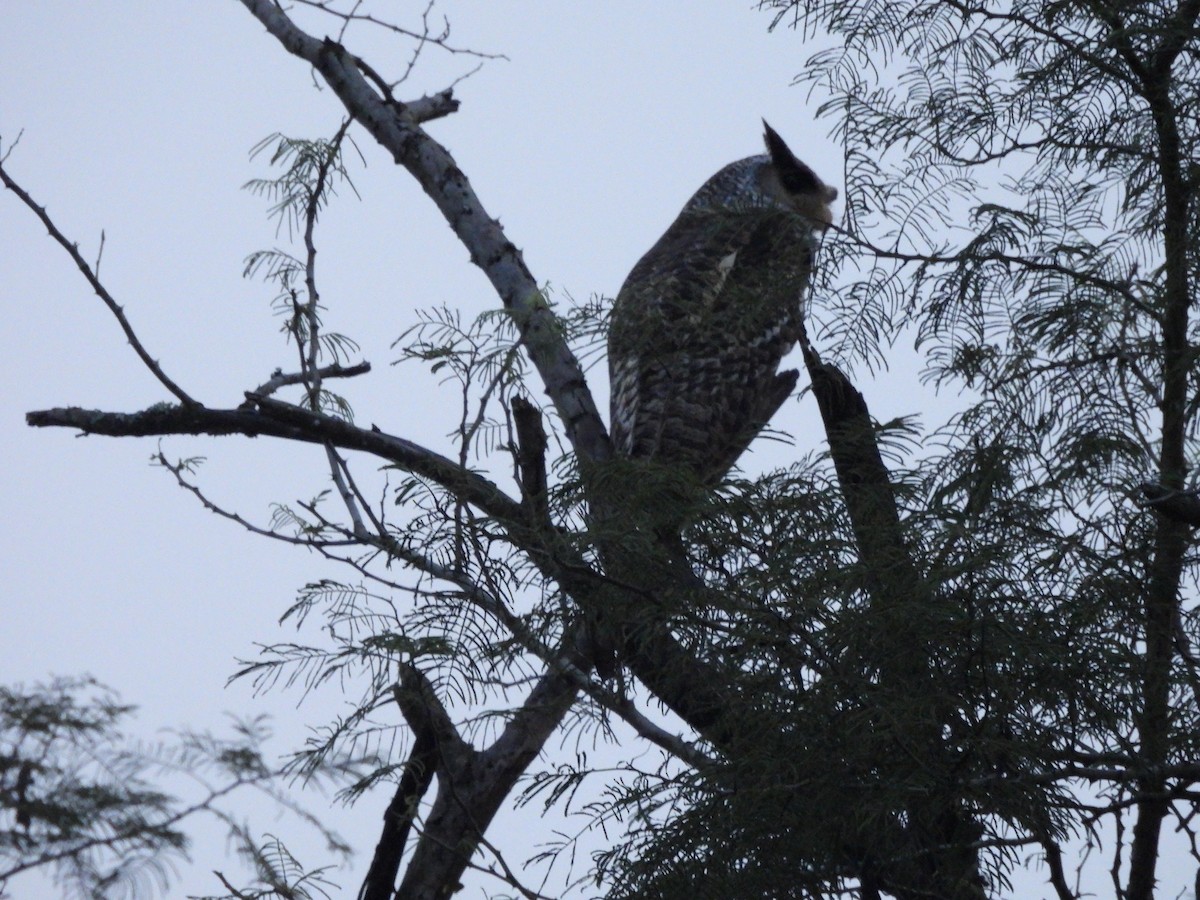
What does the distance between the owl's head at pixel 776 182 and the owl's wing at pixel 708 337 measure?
1301mm

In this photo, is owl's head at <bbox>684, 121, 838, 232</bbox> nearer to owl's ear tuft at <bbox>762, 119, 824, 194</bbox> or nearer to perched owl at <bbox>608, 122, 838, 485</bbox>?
owl's ear tuft at <bbox>762, 119, 824, 194</bbox>

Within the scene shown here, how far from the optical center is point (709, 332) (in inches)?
133

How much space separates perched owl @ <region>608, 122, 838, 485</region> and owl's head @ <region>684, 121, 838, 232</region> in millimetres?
1020

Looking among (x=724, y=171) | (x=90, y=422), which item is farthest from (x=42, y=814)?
(x=724, y=171)

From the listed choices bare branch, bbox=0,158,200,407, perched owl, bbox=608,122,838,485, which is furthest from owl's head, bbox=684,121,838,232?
bare branch, bbox=0,158,200,407

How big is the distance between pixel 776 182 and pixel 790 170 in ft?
0.29

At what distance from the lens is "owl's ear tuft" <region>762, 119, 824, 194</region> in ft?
19.9

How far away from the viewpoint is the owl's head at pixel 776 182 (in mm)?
5855

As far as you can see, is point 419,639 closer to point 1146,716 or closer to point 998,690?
point 998,690

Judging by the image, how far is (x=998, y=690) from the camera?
2.26 m

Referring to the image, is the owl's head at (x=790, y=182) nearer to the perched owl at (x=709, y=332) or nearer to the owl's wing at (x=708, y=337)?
the perched owl at (x=709, y=332)

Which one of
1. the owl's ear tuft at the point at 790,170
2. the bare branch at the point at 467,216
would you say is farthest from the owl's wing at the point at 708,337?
the owl's ear tuft at the point at 790,170

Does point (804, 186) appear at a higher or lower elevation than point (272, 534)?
higher

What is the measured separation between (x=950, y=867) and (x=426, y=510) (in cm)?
120
